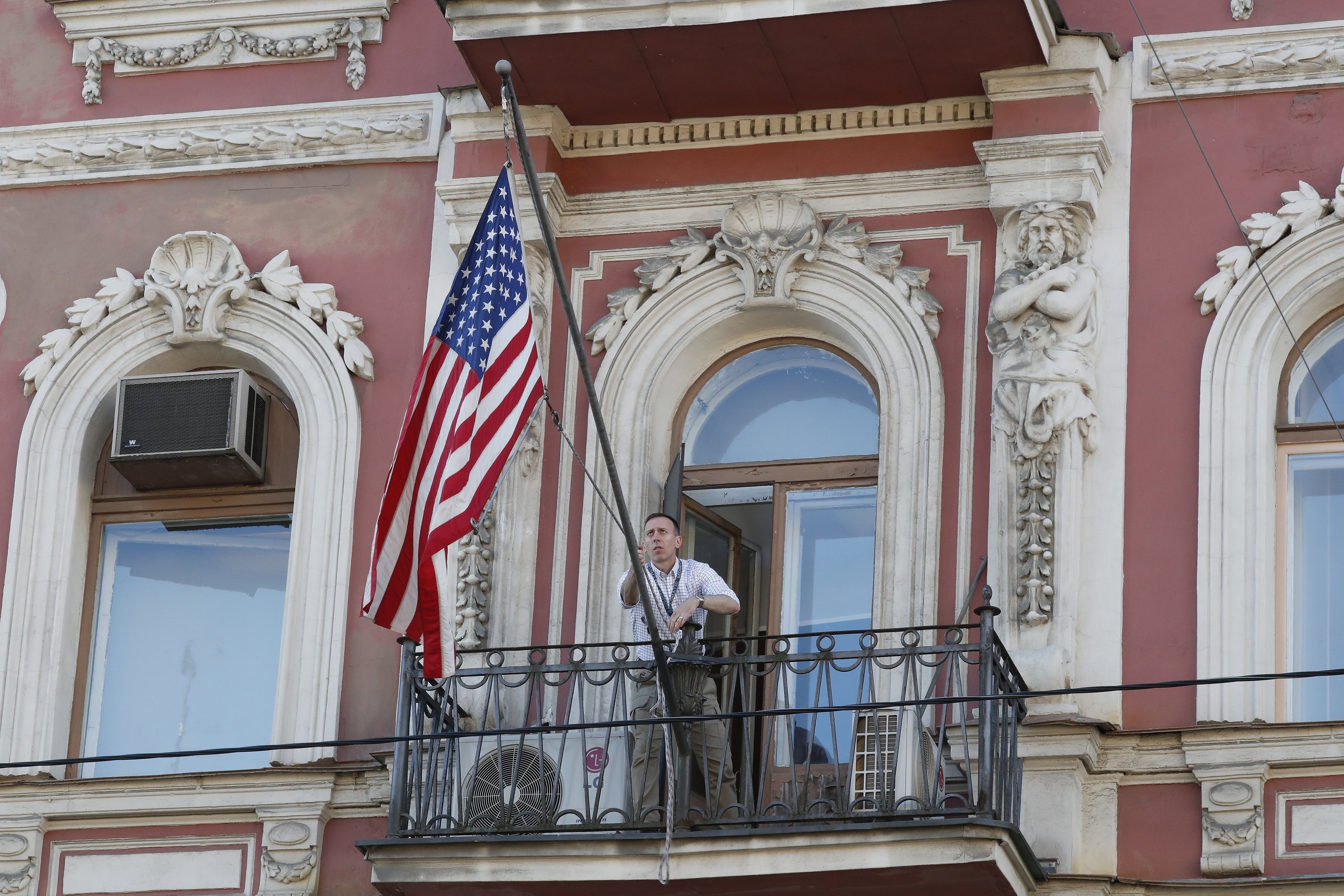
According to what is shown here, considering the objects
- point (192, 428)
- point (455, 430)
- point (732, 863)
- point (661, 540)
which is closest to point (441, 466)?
point (455, 430)

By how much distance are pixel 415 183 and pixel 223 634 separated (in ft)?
8.28

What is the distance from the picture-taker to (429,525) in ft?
40.1

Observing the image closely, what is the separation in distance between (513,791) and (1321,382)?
170 inches

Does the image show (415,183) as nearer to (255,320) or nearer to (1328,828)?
(255,320)

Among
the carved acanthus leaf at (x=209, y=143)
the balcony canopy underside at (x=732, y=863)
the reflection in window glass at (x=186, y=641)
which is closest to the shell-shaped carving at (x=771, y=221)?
the carved acanthus leaf at (x=209, y=143)

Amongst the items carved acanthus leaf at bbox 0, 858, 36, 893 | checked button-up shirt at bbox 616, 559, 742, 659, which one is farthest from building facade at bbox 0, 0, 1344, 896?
checked button-up shirt at bbox 616, 559, 742, 659

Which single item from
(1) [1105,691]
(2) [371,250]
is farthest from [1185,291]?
(2) [371,250]

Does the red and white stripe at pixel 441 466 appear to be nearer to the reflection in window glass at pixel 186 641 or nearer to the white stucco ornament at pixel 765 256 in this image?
the white stucco ornament at pixel 765 256

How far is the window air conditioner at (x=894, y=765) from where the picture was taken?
12.1 m

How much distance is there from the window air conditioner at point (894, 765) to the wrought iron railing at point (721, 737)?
0.04 feet

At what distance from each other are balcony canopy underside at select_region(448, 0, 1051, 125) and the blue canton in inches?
65.2

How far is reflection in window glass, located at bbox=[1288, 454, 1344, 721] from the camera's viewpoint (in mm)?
13031

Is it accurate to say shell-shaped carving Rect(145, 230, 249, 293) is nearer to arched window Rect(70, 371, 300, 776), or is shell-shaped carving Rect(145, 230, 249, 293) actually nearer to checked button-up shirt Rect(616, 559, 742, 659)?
arched window Rect(70, 371, 300, 776)

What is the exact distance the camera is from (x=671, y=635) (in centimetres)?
1278
